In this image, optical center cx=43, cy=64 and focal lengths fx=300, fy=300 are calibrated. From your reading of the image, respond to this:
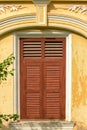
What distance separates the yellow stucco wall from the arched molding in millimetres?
222

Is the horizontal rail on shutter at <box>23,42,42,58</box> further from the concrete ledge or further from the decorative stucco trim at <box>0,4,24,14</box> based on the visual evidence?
the concrete ledge

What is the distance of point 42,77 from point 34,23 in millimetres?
1170

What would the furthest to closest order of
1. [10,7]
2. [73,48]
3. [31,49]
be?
1. [31,49]
2. [73,48]
3. [10,7]

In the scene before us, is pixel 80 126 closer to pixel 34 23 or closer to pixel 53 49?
pixel 53 49

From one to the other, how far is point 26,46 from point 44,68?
61 cm

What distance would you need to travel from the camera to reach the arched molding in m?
6.14

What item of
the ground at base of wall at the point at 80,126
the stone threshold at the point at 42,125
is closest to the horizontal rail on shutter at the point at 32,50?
the stone threshold at the point at 42,125

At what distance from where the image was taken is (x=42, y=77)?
644 cm

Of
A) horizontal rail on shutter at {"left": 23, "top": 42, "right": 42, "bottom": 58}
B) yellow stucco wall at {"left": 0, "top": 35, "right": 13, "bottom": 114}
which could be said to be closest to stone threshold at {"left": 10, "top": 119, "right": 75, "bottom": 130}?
yellow stucco wall at {"left": 0, "top": 35, "right": 13, "bottom": 114}

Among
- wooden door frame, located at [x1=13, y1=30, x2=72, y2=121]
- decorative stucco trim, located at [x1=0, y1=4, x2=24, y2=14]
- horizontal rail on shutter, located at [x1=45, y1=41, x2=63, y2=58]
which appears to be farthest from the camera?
horizontal rail on shutter, located at [x1=45, y1=41, x2=63, y2=58]

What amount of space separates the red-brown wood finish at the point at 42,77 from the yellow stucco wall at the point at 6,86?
250 mm

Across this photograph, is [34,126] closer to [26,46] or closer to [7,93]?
[7,93]

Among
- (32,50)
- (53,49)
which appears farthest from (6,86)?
(53,49)

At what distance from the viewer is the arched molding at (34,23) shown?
6137 millimetres
